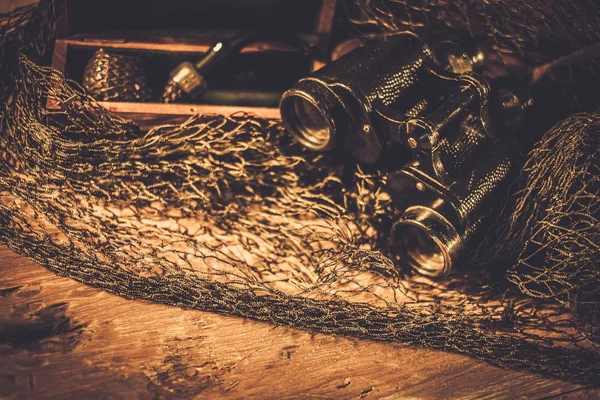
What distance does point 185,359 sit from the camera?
91cm

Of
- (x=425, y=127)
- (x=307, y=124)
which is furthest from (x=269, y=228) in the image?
(x=425, y=127)

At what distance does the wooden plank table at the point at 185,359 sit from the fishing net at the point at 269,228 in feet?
0.08

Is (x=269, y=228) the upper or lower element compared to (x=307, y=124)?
lower

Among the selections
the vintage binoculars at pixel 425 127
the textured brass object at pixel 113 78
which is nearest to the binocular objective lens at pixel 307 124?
the vintage binoculars at pixel 425 127

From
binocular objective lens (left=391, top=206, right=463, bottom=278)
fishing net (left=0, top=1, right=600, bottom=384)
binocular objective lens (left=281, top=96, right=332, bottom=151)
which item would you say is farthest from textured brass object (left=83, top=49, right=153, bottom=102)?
binocular objective lens (left=391, top=206, right=463, bottom=278)

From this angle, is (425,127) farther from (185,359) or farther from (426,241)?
(185,359)

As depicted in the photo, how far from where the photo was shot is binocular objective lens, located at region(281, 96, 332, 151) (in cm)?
107

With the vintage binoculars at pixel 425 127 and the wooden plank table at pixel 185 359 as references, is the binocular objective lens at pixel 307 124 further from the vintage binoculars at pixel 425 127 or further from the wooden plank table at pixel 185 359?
the wooden plank table at pixel 185 359

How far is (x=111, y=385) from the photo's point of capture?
866 mm

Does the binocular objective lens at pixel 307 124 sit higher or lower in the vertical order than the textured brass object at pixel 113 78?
lower

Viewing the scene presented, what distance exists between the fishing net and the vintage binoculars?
0.19 feet

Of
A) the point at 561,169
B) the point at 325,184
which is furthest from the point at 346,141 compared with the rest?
the point at 561,169

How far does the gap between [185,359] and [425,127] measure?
56cm

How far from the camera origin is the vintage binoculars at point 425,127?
0.98 m
